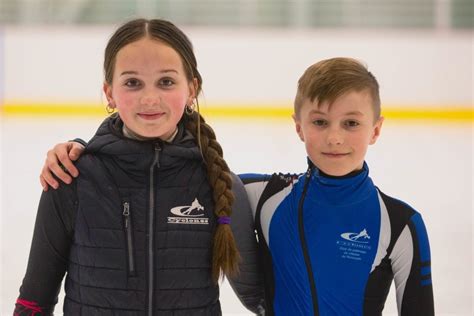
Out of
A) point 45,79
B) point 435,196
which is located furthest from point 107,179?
point 45,79

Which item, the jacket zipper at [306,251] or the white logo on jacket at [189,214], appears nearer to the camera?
the white logo on jacket at [189,214]

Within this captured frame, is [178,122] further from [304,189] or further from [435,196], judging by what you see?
[435,196]

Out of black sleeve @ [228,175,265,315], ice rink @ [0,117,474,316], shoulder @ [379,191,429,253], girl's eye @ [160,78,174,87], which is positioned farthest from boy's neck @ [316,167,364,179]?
ice rink @ [0,117,474,316]

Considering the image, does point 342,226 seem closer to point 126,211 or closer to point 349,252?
point 349,252

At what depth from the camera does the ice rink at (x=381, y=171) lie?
3.33 m

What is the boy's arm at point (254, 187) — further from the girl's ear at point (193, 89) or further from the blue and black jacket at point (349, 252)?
the girl's ear at point (193, 89)

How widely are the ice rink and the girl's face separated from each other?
124 cm

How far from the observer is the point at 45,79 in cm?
872

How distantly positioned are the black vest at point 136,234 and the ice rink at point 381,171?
1084mm

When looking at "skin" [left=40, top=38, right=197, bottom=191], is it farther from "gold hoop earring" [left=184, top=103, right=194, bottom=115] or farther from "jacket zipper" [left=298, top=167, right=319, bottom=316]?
"jacket zipper" [left=298, top=167, right=319, bottom=316]

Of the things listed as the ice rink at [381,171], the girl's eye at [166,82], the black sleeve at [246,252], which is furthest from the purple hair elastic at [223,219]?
the ice rink at [381,171]

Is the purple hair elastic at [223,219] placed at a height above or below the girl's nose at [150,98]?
below

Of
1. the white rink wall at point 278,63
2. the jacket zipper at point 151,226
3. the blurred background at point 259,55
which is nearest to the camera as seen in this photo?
the jacket zipper at point 151,226

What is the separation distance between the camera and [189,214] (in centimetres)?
161
